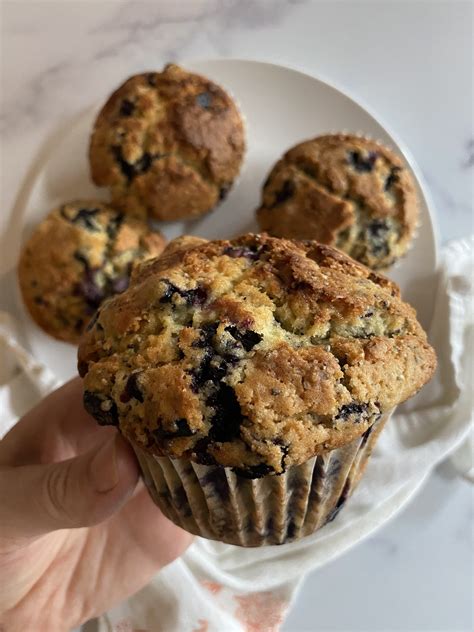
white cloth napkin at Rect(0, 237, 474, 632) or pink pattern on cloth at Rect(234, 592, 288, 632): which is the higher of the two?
white cloth napkin at Rect(0, 237, 474, 632)

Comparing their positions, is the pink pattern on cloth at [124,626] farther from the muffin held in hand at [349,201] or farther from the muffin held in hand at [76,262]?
the muffin held in hand at [349,201]

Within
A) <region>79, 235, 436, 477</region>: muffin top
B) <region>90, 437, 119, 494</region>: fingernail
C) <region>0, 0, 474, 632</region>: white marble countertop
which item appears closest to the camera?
<region>79, 235, 436, 477</region>: muffin top

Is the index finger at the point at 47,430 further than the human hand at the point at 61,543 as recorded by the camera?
Yes

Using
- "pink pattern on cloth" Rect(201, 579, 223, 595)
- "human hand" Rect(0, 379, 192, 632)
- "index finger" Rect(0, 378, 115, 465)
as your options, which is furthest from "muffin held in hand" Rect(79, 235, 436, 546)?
"pink pattern on cloth" Rect(201, 579, 223, 595)

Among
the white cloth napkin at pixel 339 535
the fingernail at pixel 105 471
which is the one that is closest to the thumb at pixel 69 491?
the fingernail at pixel 105 471

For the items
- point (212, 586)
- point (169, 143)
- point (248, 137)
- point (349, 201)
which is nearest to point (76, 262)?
point (169, 143)

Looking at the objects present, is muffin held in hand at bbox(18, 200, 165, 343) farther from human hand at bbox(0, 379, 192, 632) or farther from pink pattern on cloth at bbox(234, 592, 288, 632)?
pink pattern on cloth at bbox(234, 592, 288, 632)

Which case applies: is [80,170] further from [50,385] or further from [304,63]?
[304,63]
